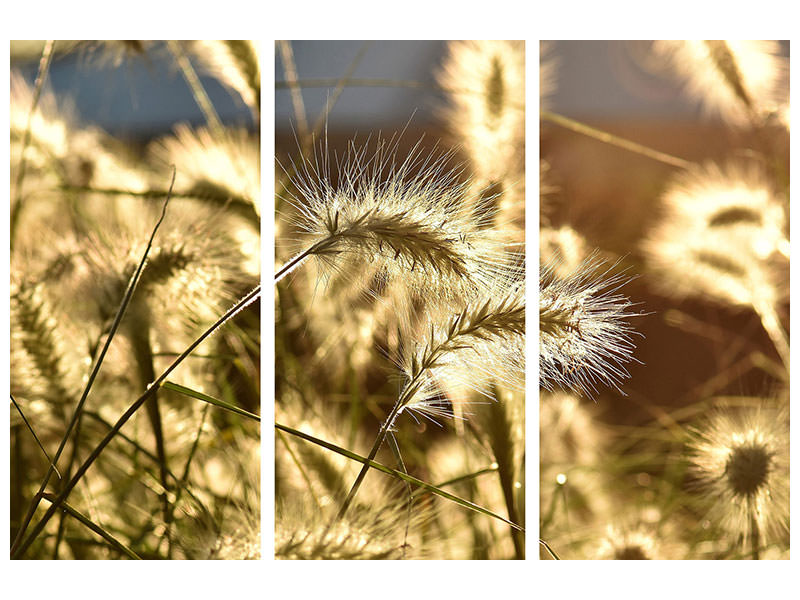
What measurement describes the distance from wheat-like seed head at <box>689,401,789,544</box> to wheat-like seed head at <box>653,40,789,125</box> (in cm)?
59

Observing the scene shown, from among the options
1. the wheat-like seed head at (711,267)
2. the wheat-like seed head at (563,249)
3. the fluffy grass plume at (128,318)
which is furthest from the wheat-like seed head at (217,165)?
the wheat-like seed head at (711,267)

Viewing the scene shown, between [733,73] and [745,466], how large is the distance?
29.6 inches

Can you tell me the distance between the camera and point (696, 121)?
137cm

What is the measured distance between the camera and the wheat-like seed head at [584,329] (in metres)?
1.29

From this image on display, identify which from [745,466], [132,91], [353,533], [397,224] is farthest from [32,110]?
[745,466]

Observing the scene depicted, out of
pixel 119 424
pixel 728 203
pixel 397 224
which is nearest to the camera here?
pixel 119 424

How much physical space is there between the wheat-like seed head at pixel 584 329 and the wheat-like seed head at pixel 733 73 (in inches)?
15.5

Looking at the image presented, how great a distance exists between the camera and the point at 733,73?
1.36 m

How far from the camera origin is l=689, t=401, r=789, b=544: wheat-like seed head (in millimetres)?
1305

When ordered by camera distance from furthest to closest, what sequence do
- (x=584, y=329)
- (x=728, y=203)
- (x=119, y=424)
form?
(x=728, y=203) < (x=584, y=329) < (x=119, y=424)

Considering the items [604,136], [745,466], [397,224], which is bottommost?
[745,466]

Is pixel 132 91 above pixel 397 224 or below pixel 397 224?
above

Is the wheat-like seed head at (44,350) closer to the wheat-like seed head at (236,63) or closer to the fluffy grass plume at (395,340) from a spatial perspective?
the fluffy grass plume at (395,340)

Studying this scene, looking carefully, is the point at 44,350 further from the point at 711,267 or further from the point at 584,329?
the point at 711,267
